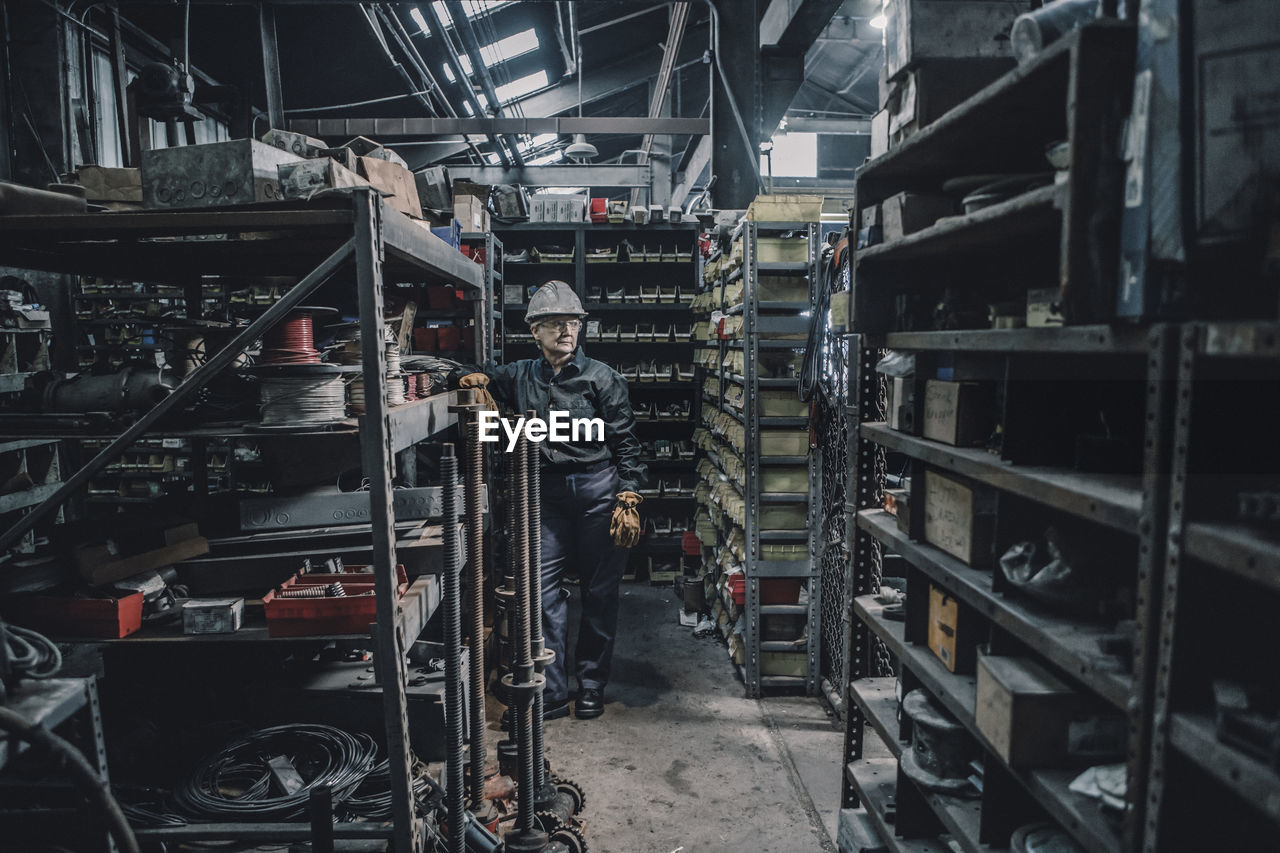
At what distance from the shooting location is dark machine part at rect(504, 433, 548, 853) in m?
2.65

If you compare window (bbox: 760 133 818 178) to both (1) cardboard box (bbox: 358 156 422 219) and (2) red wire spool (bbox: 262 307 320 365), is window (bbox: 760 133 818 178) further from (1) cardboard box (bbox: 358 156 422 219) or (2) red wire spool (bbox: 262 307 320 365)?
(2) red wire spool (bbox: 262 307 320 365)

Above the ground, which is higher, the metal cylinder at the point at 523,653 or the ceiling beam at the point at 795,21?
the ceiling beam at the point at 795,21

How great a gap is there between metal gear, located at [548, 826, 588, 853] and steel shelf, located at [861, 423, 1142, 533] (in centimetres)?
194

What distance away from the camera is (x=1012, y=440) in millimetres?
1663

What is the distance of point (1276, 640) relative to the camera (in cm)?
119

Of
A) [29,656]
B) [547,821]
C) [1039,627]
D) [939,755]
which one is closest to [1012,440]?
[1039,627]

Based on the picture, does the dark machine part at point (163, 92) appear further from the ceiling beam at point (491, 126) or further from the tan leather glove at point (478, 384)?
the tan leather glove at point (478, 384)

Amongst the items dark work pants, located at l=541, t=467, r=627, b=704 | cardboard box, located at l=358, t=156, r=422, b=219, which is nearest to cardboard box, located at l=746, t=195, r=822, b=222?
dark work pants, located at l=541, t=467, r=627, b=704

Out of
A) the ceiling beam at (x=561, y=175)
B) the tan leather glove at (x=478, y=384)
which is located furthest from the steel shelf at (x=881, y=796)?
the ceiling beam at (x=561, y=175)

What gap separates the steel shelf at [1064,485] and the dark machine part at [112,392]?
2492 millimetres

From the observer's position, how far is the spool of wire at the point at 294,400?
231 centimetres

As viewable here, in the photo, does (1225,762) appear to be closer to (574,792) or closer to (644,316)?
(574,792)

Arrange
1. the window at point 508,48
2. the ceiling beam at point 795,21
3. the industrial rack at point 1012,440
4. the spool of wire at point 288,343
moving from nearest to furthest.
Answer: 1. the industrial rack at point 1012,440
2. the spool of wire at point 288,343
3. the ceiling beam at point 795,21
4. the window at point 508,48

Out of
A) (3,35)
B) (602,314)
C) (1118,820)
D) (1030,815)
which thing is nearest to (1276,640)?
(1118,820)
